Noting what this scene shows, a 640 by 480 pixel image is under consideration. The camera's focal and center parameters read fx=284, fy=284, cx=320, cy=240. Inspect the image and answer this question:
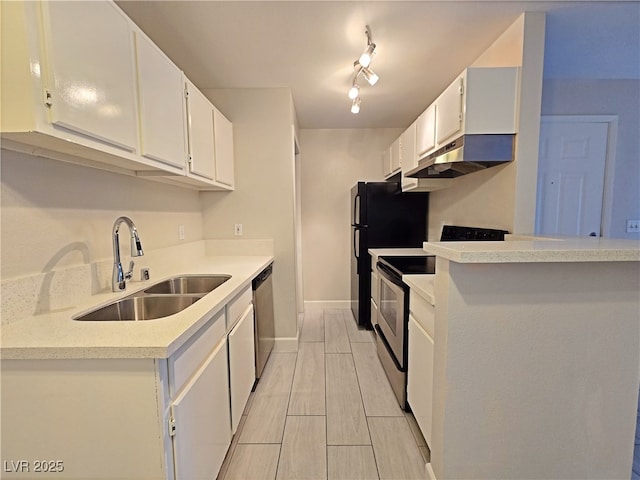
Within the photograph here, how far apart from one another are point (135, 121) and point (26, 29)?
45cm

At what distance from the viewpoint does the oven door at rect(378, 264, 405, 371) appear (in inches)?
73.2

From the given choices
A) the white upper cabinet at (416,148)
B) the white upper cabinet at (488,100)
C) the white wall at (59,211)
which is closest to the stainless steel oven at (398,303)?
the white upper cabinet at (416,148)

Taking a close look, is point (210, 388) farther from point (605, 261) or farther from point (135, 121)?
point (605, 261)

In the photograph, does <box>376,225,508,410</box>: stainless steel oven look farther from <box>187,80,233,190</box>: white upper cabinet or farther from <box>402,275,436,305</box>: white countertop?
<box>187,80,233,190</box>: white upper cabinet

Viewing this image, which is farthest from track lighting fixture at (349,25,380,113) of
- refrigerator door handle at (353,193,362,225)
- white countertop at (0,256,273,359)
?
white countertop at (0,256,273,359)

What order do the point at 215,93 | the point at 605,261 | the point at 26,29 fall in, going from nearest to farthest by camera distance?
the point at 26,29 → the point at 605,261 → the point at 215,93

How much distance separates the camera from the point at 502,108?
1690 millimetres

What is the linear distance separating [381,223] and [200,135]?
205cm

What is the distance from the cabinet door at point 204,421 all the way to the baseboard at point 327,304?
260 cm

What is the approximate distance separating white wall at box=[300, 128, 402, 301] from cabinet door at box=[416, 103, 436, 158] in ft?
4.73

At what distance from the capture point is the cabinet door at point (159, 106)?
4.23ft

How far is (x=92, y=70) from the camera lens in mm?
1007

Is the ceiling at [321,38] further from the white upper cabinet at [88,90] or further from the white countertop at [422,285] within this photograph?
the white countertop at [422,285]

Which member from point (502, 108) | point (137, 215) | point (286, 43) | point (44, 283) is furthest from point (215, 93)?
point (502, 108)
